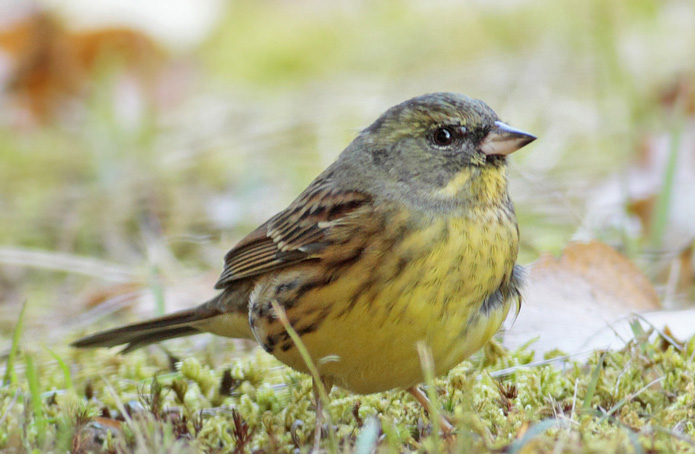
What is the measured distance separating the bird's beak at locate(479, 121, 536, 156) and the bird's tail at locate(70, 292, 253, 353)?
4.01 ft

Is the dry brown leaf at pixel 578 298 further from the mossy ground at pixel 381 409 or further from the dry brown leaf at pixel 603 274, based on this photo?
the mossy ground at pixel 381 409

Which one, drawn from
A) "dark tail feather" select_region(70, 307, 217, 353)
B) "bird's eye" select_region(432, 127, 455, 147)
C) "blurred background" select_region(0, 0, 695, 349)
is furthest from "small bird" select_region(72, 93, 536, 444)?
"blurred background" select_region(0, 0, 695, 349)

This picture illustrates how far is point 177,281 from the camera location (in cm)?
494

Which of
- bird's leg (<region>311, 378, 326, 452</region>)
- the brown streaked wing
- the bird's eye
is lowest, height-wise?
bird's leg (<region>311, 378, 326, 452</region>)

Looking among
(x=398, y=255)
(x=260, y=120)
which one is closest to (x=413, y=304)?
(x=398, y=255)

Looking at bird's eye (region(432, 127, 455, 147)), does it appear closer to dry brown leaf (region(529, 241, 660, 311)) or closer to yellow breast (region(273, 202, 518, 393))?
yellow breast (region(273, 202, 518, 393))

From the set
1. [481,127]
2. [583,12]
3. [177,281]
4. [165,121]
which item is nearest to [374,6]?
[583,12]

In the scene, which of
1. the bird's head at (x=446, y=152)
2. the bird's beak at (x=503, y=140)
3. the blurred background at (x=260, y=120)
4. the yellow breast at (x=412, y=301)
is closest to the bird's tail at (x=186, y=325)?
the blurred background at (x=260, y=120)

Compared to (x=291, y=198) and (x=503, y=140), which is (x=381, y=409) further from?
(x=291, y=198)

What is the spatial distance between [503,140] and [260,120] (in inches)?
180

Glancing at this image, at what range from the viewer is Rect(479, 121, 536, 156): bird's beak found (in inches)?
124

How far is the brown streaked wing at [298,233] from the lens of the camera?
3.19 meters

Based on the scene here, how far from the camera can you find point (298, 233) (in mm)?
3340

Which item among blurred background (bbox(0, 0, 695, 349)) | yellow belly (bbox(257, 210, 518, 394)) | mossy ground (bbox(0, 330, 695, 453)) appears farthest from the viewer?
blurred background (bbox(0, 0, 695, 349))
